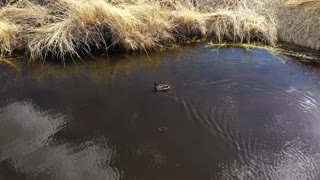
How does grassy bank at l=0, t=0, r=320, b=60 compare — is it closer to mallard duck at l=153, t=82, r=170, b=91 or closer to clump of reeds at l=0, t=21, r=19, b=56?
clump of reeds at l=0, t=21, r=19, b=56

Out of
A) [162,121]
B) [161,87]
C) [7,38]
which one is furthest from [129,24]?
[162,121]

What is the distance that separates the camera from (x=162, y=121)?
16.2ft

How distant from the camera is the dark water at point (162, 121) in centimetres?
412

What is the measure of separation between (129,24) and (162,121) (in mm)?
2901

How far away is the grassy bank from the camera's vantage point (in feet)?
23.1

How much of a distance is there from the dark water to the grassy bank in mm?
539

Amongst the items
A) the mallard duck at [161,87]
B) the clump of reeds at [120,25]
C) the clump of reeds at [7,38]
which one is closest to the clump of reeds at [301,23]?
the clump of reeds at [120,25]

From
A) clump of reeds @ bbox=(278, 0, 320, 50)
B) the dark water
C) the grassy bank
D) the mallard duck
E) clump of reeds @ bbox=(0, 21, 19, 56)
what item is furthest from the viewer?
clump of reeds @ bbox=(278, 0, 320, 50)

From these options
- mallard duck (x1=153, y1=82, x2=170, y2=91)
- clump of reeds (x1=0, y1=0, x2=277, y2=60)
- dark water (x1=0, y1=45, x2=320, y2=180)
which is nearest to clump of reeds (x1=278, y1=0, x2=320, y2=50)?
clump of reeds (x1=0, y1=0, x2=277, y2=60)

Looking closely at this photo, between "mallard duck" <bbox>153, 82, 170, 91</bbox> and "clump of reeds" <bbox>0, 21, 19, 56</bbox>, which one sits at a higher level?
"clump of reeds" <bbox>0, 21, 19, 56</bbox>

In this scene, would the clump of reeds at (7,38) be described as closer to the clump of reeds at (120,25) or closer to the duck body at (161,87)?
the clump of reeds at (120,25)

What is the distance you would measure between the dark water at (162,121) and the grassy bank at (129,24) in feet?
1.77

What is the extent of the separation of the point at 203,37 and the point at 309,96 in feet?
9.89

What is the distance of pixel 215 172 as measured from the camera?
4066mm
